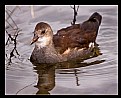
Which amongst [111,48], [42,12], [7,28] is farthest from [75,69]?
[42,12]

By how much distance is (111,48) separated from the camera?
29.6 feet

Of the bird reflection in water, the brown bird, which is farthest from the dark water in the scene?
the brown bird

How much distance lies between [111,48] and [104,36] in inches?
27.2

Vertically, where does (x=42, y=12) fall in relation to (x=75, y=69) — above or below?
above

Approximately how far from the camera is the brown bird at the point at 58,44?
8617mm

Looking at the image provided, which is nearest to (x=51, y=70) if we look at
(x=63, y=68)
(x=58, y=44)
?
(x=63, y=68)

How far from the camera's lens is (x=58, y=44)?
28.7 ft

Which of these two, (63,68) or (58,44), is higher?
(58,44)

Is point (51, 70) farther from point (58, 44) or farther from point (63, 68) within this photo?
point (58, 44)

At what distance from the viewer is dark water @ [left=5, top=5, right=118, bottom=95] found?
7270mm

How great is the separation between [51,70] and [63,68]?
0.73 feet

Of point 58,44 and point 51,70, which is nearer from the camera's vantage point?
point 51,70

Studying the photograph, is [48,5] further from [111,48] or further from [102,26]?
[111,48]

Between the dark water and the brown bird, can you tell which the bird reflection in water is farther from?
the brown bird
